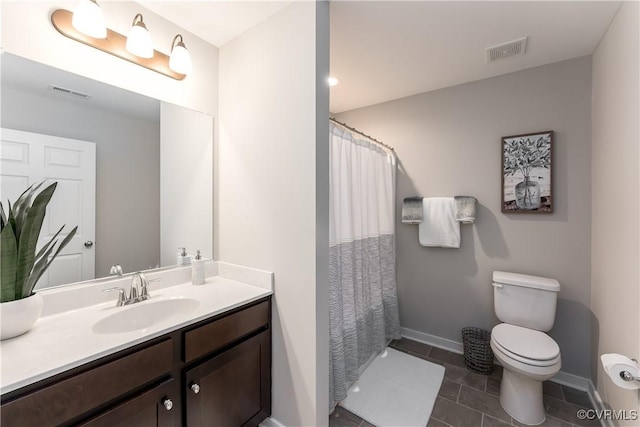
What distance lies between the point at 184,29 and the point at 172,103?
0.48 m

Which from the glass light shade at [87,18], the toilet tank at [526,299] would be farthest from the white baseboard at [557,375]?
the glass light shade at [87,18]

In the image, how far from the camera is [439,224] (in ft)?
7.78

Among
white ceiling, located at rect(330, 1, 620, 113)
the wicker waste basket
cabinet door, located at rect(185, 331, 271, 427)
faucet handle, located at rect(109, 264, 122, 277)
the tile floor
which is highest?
white ceiling, located at rect(330, 1, 620, 113)

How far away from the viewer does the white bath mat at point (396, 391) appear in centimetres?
164

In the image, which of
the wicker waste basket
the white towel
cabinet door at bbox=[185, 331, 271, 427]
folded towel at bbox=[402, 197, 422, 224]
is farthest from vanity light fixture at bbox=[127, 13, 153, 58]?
the wicker waste basket

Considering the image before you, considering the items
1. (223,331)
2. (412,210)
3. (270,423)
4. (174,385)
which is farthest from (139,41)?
(412,210)

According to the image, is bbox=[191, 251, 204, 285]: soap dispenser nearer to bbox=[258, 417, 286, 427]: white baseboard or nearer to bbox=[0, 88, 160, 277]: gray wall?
bbox=[0, 88, 160, 277]: gray wall

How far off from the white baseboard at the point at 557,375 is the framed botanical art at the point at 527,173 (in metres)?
1.25

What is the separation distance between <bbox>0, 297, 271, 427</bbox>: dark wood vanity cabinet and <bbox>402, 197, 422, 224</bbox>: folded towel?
1.58 meters

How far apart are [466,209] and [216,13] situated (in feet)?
7.43

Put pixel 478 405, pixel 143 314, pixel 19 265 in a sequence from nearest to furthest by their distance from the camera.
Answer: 1. pixel 19 265
2. pixel 143 314
3. pixel 478 405

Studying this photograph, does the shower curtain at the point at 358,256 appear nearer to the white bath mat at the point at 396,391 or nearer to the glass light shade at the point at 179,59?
the white bath mat at the point at 396,391

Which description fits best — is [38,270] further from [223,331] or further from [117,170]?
[223,331]

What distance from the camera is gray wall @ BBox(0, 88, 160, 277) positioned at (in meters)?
1.16
